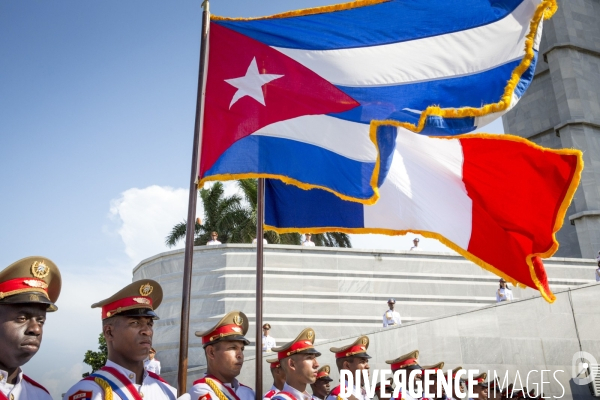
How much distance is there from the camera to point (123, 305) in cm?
331

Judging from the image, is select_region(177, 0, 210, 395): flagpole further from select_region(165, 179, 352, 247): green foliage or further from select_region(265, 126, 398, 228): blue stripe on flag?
select_region(165, 179, 352, 247): green foliage

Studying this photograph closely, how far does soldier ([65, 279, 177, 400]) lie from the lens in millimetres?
3148

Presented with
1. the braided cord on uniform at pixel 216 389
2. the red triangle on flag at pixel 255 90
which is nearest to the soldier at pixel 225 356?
the braided cord on uniform at pixel 216 389

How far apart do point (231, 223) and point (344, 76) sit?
743 inches

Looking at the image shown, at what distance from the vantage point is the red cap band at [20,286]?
2650 mm

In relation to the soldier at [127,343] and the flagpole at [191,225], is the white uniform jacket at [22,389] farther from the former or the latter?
the flagpole at [191,225]

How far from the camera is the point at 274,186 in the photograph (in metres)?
6.02

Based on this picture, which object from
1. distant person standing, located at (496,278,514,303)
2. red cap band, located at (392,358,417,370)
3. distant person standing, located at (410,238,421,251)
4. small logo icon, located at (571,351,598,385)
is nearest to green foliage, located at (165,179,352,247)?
distant person standing, located at (410,238,421,251)

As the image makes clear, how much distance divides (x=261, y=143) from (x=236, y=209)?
1911 centimetres

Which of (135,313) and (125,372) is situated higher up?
(135,313)

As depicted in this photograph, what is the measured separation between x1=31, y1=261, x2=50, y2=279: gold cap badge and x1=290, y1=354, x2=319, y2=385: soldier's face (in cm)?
237

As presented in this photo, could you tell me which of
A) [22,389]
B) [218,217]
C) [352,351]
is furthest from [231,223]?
[22,389]

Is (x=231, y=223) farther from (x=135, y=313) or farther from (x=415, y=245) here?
(x=135, y=313)

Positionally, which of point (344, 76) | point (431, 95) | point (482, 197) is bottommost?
point (482, 197)
